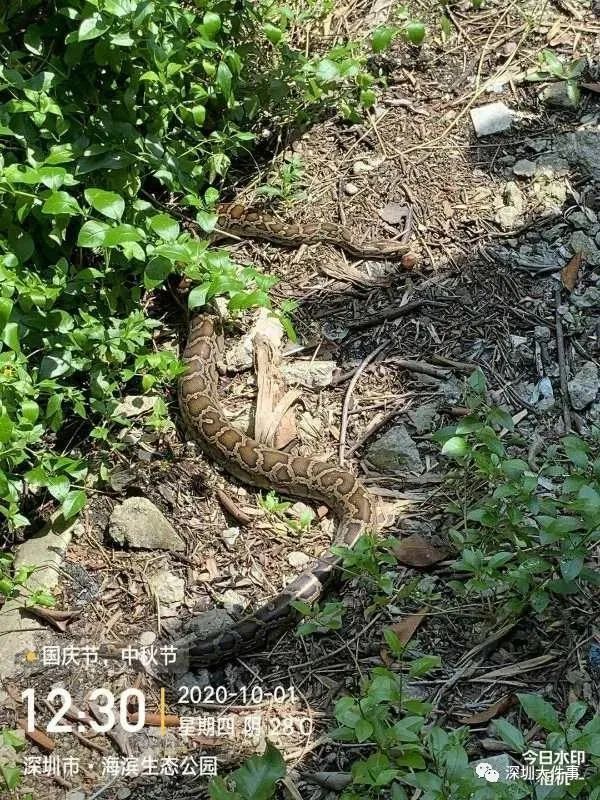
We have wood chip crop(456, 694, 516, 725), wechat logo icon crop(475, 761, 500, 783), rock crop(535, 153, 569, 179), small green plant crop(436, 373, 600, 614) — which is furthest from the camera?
rock crop(535, 153, 569, 179)

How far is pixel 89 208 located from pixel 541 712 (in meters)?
3.26

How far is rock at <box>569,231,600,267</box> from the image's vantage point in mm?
5527

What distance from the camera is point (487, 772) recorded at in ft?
11.3

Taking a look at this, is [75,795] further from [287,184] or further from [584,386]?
[287,184]

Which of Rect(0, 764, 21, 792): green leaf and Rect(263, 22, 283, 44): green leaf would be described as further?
Rect(263, 22, 283, 44): green leaf

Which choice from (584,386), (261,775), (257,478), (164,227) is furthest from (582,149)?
(261,775)

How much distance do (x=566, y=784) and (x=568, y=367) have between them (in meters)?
2.56

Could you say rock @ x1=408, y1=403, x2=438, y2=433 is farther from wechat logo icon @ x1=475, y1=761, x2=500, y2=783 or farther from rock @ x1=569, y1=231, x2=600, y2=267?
wechat logo icon @ x1=475, y1=761, x2=500, y2=783

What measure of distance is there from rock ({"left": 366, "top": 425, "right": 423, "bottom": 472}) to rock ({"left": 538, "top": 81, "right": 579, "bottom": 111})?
272cm

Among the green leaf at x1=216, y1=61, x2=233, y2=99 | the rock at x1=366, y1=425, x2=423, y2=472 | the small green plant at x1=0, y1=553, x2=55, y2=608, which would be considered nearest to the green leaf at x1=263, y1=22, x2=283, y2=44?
the green leaf at x1=216, y1=61, x2=233, y2=99

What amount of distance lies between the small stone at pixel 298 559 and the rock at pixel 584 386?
5.39 feet

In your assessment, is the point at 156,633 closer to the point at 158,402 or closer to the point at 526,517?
the point at 158,402

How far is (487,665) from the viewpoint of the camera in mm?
3898

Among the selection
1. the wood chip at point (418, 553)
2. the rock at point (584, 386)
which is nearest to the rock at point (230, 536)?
the wood chip at point (418, 553)
